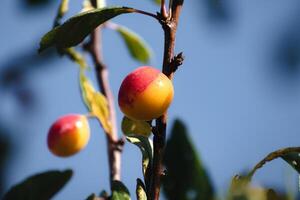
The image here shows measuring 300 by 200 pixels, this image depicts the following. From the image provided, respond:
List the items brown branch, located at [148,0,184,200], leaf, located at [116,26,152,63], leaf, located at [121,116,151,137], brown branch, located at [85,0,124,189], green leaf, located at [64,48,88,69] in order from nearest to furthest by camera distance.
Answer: brown branch, located at [148,0,184,200], leaf, located at [121,116,151,137], brown branch, located at [85,0,124,189], green leaf, located at [64,48,88,69], leaf, located at [116,26,152,63]

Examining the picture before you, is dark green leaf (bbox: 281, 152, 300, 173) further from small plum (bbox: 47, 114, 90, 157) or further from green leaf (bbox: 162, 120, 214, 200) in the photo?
small plum (bbox: 47, 114, 90, 157)

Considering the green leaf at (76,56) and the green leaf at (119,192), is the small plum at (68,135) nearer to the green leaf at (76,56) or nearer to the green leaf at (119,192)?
the green leaf at (76,56)

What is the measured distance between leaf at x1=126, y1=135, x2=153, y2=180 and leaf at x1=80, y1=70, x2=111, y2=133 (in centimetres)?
63

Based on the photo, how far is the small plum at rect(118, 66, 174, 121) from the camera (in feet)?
4.25

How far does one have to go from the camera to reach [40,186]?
51.9 inches

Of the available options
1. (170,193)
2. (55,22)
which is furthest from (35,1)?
(170,193)

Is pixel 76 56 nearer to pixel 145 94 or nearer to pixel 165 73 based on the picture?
pixel 145 94

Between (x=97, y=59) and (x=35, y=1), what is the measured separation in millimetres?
354

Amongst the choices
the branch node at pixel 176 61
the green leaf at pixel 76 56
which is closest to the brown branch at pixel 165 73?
the branch node at pixel 176 61

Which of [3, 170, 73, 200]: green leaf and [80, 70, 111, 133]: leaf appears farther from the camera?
[80, 70, 111, 133]: leaf

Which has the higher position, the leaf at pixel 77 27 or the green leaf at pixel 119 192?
the leaf at pixel 77 27

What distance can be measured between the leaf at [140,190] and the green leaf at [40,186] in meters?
0.24

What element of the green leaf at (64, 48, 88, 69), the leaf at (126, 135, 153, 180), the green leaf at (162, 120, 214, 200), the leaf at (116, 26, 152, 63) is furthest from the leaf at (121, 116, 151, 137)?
the leaf at (116, 26, 152, 63)

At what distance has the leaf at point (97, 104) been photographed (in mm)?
1999
